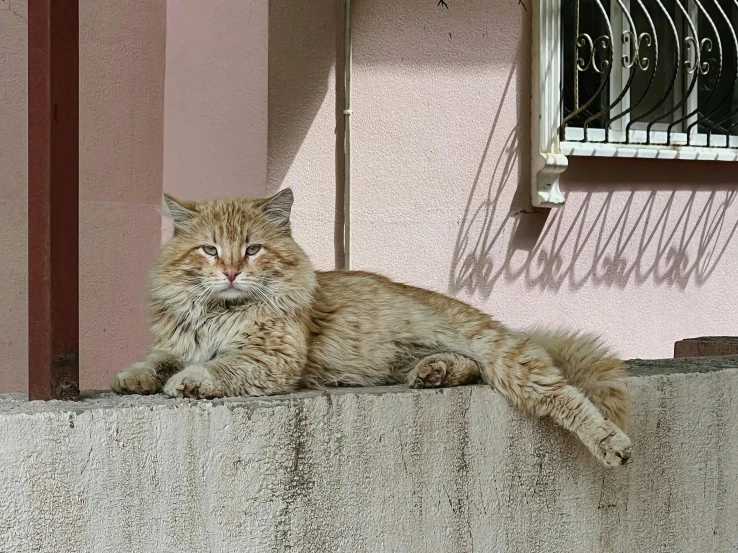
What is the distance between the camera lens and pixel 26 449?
2.25 metres

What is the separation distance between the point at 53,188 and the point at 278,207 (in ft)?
2.82

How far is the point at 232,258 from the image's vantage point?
2.87 m

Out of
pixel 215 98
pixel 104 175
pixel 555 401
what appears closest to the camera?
pixel 555 401

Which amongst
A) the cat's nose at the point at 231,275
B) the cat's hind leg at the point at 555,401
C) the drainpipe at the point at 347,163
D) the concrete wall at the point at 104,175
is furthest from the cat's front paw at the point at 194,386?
the drainpipe at the point at 347,163

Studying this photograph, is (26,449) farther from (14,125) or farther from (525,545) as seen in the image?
(14,125)

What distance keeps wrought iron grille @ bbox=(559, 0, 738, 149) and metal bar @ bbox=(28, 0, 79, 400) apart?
3.63 m

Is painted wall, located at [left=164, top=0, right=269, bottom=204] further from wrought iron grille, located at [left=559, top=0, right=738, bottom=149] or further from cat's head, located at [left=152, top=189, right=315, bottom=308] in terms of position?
wrought iron grille, located at [left=559, top=0, right=738, bottom=149]

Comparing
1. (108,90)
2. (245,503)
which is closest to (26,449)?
(245,503)

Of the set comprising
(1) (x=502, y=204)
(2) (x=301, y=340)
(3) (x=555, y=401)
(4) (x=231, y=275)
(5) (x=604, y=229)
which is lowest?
(3) (x=555, y=401)

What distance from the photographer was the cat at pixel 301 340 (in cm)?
283

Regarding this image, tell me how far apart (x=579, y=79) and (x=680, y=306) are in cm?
169

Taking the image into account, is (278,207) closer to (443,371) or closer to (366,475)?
(443,371)

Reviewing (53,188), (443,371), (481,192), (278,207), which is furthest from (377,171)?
(53,188)

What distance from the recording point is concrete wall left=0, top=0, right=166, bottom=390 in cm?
427
